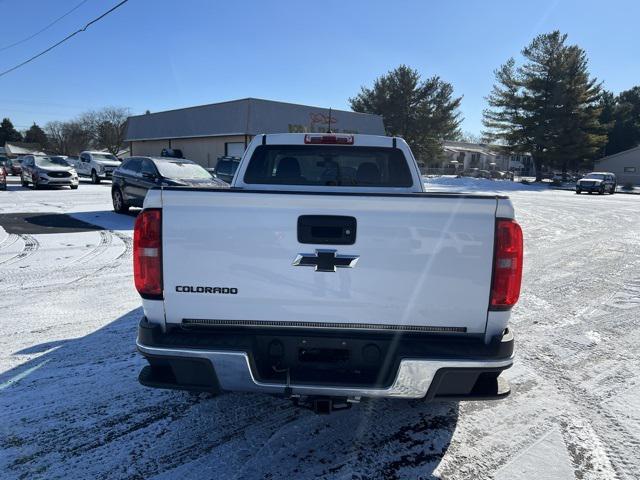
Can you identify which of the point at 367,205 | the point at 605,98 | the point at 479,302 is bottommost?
the point at 479,302

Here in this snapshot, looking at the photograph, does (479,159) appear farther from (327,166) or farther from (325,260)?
(325,260)

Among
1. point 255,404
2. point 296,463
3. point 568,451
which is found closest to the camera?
point 296,463

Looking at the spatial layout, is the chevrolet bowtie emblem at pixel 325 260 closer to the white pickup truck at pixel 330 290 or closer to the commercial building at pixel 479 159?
the white pickup truck at pixel 330 290

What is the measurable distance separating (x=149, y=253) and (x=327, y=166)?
7.34 feet

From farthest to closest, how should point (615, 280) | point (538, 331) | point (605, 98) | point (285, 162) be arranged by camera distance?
point (605, 98)
point (615, 280)
point (538, 331)
point (285, 162)

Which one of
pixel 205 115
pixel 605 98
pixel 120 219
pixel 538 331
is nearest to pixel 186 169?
pixel 120 219

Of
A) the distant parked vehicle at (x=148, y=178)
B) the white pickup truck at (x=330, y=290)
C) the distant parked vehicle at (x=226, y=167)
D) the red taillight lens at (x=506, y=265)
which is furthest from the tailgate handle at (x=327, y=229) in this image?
the distant parked vehicle at (x=226, y=167)

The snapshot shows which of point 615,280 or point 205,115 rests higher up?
point 205,115

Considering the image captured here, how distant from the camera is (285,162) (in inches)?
168

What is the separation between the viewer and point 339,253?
2.50 m

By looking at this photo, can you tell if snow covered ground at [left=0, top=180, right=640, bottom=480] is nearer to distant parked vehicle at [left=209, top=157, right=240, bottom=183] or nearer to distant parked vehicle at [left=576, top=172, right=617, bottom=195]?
distant parked vehicle at [left=209, top=157, right=240, bottom=183]

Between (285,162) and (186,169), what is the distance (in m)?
9.59

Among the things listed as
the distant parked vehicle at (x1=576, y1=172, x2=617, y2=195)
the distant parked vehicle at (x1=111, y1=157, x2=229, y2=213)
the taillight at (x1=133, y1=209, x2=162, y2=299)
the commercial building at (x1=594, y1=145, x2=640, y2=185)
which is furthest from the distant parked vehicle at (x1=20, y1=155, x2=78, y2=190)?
the commercial building at (x1=594, y1=145, x2=640, y2=185)

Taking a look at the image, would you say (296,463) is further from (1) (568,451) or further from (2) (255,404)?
(1) (568,451)
